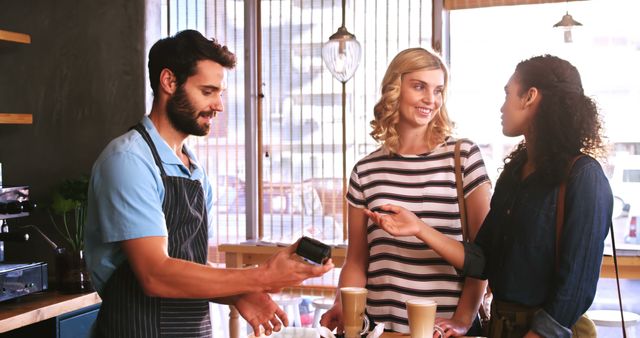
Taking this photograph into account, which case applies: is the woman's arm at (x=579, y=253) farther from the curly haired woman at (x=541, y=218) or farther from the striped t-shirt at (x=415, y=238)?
the striped t-shirt at (x=415, y=238)

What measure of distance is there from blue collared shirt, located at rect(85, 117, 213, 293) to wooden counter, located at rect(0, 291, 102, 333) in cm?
158

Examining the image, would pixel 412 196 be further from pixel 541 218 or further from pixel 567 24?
pixel 567 24

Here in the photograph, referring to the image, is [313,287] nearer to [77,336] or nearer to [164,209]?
[77,336]

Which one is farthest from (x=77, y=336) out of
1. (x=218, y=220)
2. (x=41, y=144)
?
(x=218, y=220)

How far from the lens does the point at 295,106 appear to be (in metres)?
5.21

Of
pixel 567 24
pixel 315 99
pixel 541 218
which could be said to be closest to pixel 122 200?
pixel 541 218

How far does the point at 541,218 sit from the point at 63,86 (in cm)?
306

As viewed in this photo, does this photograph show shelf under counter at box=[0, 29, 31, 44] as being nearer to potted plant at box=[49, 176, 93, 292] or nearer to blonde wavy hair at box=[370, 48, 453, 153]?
potted plant at box=[49, 176, 93, 292]

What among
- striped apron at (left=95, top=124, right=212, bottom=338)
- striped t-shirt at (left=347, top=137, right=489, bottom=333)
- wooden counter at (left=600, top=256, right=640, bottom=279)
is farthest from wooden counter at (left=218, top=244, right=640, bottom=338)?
striped apron at (left=95, top=124, right=212, bottom=338)

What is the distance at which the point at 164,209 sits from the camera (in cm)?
187

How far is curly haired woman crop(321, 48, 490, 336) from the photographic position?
2.21 meters

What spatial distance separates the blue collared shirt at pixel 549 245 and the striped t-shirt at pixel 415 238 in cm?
20

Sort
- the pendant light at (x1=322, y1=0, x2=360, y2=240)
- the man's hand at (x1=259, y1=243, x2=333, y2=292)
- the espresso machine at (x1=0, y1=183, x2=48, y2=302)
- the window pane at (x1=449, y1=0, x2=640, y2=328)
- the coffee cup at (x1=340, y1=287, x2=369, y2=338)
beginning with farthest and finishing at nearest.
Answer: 1. the window pane at (x1=449, y1=0, x2=640, y2=328)
2. the pendant light at (x1=322, y1=0, x2=360, y2=240)
3. the espresso machine at (x1=0, y1=183, x2=48, y2=302)
4. the coffee cup at (x1=340, y1=287, x2=369, y2=338)
5. the man's hand at (x1=259, y1=243, x2=333, y2=292)

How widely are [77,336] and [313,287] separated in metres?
1.82
